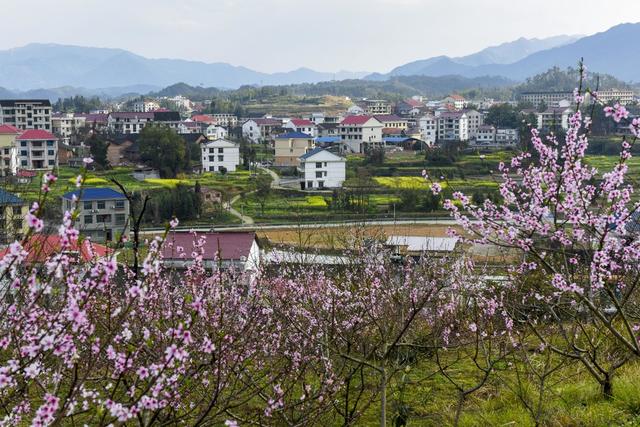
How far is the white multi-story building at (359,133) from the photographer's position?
47688mm

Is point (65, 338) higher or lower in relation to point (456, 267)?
higher

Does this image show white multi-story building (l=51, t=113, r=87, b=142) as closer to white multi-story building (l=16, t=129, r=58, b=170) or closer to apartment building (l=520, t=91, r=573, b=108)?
white multi-story building (l=16, t=129, r=58, b=170)

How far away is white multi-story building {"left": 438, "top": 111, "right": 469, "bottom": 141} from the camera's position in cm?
5471

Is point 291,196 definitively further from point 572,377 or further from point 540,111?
point 540,111

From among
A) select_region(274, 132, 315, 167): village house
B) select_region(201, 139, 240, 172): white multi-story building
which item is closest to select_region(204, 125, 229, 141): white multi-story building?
select_region(274, 132, 315, 167): village house

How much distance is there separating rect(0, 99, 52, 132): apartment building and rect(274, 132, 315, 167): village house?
59.6 ft

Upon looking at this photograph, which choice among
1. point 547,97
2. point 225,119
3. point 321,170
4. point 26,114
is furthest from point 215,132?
point 547,97

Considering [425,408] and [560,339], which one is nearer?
[425,408]

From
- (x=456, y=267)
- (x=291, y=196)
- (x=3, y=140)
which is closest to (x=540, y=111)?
(x=291, y=196)

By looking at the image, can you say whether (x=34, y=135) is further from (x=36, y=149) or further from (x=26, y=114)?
(x=26, y=114)

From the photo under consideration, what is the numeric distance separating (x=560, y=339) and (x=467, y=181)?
88.1 ft

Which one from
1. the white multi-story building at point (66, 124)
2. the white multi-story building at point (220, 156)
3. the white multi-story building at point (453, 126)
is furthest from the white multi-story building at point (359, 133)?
the white multi-story building at point (66, 124)

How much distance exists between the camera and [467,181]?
3222 cm

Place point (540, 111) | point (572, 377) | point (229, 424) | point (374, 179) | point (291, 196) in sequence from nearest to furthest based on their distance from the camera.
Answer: point (229, 424) < point (572, 377) < point (291, 196) < point (374, 179) < point (540, 111)
